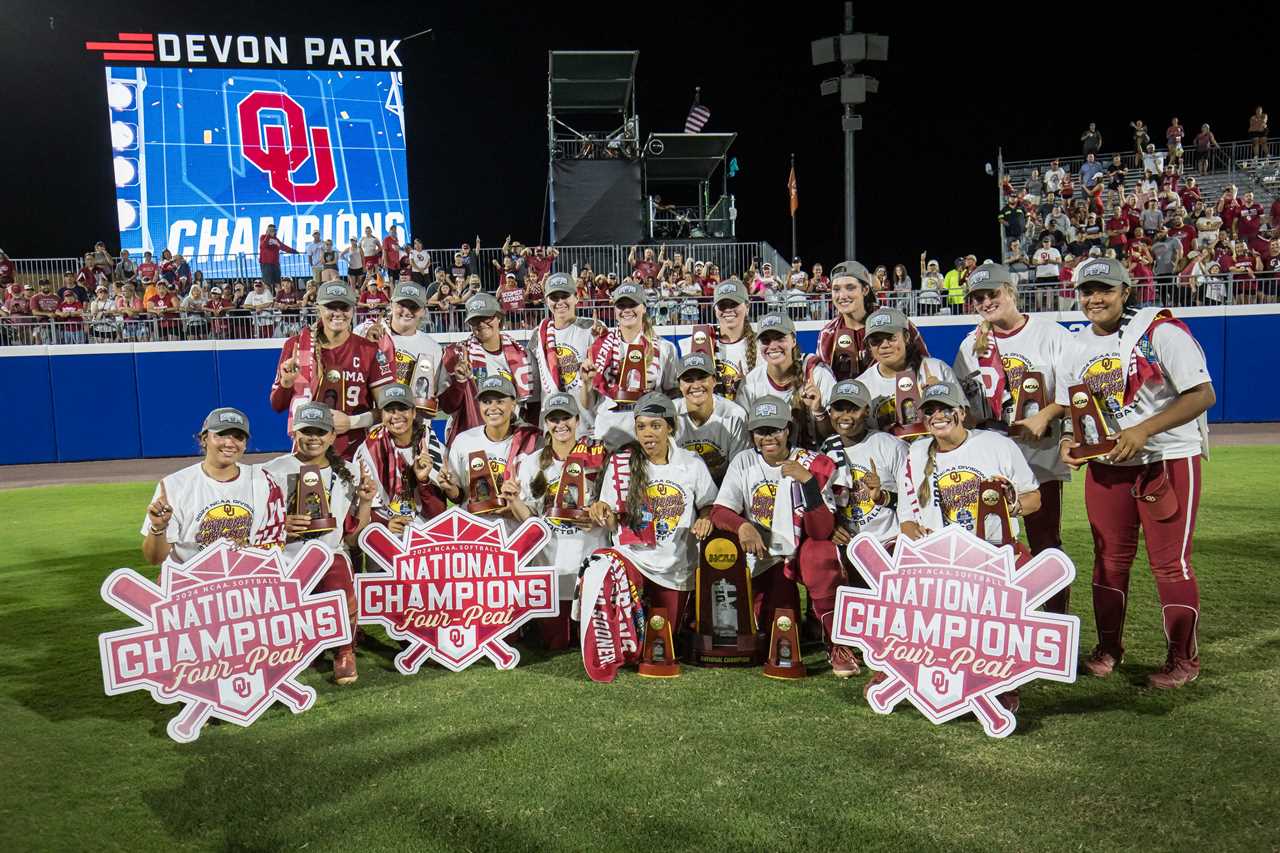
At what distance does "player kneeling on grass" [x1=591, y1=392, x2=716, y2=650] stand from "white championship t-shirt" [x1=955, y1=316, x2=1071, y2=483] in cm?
164

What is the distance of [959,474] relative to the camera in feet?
15.7

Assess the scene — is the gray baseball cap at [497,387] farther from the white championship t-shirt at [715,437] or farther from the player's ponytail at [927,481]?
the player's ponytail at [927,481]

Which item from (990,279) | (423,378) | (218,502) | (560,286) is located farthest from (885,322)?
(218,502)

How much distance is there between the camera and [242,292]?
18.3 metres

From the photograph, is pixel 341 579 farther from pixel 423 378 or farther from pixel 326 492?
pixel 423 378

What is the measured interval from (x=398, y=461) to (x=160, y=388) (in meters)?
13.3

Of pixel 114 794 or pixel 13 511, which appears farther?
pixel 13 511

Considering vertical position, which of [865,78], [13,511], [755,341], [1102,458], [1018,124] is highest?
[1018,124]

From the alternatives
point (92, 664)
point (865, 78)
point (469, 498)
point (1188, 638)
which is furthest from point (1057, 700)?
point (865, 78)

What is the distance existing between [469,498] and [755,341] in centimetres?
219

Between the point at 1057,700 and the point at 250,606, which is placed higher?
the point at 250,606

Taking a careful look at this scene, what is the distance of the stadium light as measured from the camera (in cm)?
1273

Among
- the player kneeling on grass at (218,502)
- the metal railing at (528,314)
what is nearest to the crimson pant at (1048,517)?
the player kneeling on grass at (218,502)

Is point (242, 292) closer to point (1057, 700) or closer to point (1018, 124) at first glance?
point (1057, 700)
